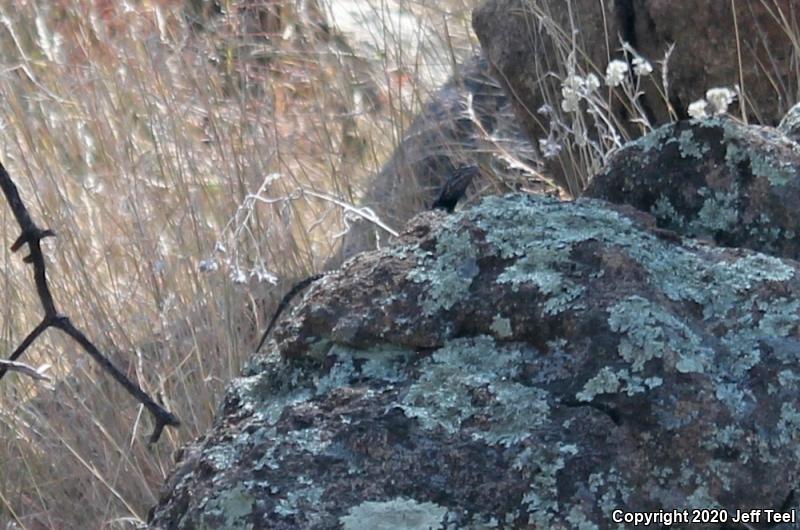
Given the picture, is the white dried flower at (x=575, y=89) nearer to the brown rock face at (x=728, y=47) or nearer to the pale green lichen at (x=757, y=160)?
the brown rock face at (x=728, y=47)

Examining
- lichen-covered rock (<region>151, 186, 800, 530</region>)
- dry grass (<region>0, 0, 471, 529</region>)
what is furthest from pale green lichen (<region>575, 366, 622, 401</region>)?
dry grass (<region>0, 0, 471, 529</region>)

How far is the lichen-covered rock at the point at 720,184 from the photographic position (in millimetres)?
1643

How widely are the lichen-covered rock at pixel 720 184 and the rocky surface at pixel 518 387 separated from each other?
0.8 inches

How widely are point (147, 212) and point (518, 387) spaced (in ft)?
7.45

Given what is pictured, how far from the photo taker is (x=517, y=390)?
4.55ft

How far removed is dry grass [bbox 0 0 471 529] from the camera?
2.82m

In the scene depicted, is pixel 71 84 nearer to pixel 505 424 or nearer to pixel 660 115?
pixel 660 115

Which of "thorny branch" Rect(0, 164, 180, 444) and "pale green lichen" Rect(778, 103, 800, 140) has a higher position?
"thorny branch" Rect(0, 164, 180, 444)

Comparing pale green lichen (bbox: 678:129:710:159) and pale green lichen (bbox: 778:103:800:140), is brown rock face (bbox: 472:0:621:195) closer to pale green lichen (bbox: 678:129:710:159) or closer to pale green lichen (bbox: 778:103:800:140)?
pale green lichen (bbox: 778:103:800:140)

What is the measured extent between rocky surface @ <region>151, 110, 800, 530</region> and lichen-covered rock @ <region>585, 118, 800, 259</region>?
0.02 meters

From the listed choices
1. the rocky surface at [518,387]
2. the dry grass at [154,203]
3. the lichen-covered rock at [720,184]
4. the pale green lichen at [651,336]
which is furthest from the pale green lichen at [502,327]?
the dry grass at [154,203]

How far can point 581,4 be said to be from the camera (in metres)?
3.42

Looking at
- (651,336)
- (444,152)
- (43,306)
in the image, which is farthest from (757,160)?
(444,152)

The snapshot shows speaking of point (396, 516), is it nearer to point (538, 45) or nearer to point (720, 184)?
point (720, 184)
